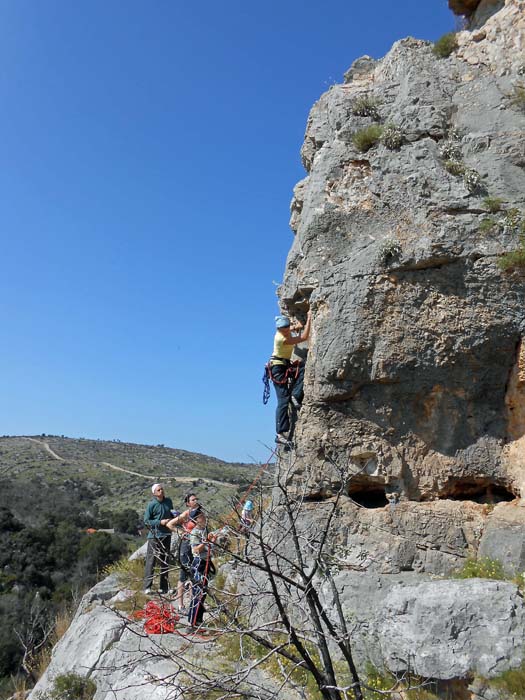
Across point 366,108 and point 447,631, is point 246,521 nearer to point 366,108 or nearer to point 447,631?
point 447,631

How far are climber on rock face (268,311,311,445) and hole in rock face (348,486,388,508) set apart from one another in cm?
126

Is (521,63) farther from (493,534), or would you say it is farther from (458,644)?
(458,644)

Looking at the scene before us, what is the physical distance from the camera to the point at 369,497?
7.46 m

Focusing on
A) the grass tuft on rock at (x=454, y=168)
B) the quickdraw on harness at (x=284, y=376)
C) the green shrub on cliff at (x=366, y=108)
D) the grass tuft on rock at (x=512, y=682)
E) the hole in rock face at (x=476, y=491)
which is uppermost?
the green shrub on cliff at (x=366, y=108)

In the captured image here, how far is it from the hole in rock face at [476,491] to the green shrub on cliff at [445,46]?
7.14m

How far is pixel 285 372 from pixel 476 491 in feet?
10.3

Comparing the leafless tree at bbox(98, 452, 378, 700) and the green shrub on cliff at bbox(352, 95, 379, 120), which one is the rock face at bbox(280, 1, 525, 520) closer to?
the leafless tree at bbox(98, 452, 378, 700)

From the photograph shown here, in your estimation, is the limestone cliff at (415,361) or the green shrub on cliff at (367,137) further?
the green shrub on cliff at (367,137)

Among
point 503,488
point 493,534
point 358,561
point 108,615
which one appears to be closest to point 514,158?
point 503,488

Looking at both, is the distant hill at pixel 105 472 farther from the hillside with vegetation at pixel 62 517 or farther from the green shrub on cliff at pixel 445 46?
the green shrub on cliff at pixel 445 46

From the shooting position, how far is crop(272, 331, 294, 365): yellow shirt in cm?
798

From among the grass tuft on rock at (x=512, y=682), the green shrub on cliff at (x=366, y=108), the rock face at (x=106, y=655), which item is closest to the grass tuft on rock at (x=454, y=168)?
the green shrub on cliff at (x=366, y=108)

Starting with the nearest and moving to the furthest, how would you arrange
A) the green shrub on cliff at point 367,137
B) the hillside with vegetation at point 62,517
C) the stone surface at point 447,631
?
the stone surface at point 447,631
the green shrub on cliff at point 367,137
the hillside with vegetation at point 62,517

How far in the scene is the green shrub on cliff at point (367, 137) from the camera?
814 cm
